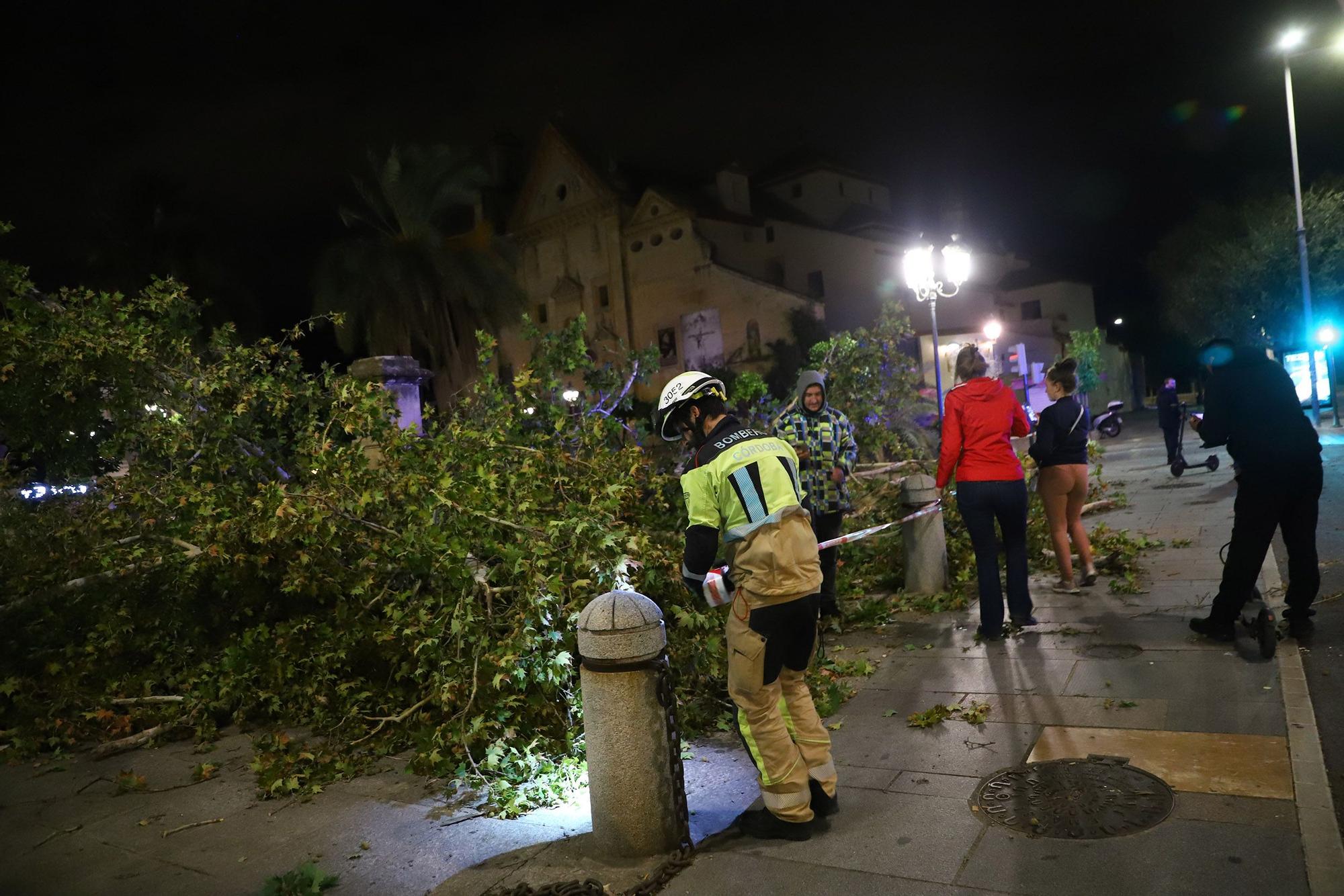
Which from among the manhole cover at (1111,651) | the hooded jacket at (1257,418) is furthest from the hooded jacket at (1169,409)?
the manhole cover at (1111,651)

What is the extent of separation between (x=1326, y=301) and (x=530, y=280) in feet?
108

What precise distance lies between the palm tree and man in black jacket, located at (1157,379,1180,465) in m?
21.1

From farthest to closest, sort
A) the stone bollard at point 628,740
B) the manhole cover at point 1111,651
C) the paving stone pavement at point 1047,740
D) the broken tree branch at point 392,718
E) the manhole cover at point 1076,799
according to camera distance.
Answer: the manhole cover at point 1111,651 → the broken tree branch at point 392,718 → the stone bollard at point 628,740 → the manhole cover at point 1076,799 → the paving stone pavement at point 1047,740

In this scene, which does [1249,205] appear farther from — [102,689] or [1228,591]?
[102,689]

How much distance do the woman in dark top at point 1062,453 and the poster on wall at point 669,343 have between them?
33.4 metres

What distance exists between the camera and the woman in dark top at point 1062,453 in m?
7.00

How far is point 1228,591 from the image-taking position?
18.0ft

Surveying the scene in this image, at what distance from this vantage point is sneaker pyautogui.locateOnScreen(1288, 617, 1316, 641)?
5430mm

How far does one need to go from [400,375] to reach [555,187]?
36.6m

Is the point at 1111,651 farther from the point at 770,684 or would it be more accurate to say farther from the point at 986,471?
the point at 770,684

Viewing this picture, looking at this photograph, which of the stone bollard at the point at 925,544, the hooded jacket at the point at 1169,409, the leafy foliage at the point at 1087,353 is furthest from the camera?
the leafy foliage at the point at 1087,353

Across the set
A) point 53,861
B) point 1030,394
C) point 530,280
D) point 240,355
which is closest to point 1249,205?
point 1030,394

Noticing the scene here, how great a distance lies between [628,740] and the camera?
11.7 ft

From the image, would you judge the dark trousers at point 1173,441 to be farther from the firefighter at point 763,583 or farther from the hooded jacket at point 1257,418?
the firefighter at point 763,583
